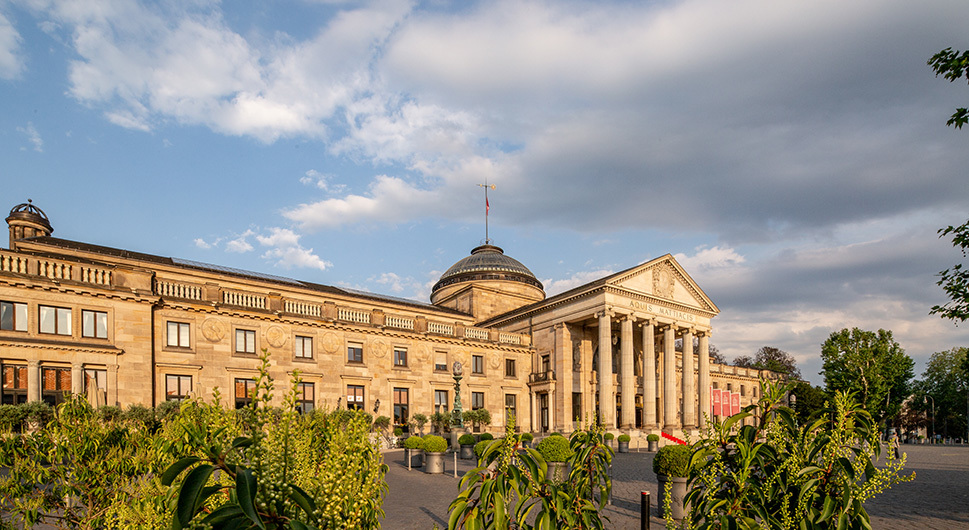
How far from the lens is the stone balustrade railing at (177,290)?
37406mm

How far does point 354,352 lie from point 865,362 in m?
62.3

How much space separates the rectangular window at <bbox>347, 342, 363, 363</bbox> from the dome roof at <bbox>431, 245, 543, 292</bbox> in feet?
95.0

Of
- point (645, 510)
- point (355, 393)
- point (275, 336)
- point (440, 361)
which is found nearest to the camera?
point (645, 510)

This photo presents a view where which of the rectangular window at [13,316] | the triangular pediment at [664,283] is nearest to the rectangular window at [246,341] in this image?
the rectangular window at [13,316]

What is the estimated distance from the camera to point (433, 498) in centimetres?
2052

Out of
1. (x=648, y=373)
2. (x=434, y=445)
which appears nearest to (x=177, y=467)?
(x=434, y=445)

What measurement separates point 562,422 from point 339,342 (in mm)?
24242

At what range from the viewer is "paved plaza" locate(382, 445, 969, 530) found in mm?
16453

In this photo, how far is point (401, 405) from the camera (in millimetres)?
47969

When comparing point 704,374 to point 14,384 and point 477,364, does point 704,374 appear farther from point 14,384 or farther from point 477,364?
point 14,384

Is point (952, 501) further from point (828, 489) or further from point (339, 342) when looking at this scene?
point (339, 342)

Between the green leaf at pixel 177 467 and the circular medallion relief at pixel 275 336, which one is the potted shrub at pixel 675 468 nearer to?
the green leaf at pixel 177 467

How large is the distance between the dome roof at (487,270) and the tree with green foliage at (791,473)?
67281 millimetres

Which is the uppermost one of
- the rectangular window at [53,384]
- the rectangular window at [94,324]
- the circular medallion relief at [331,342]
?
the rectangular window at [94,324]
